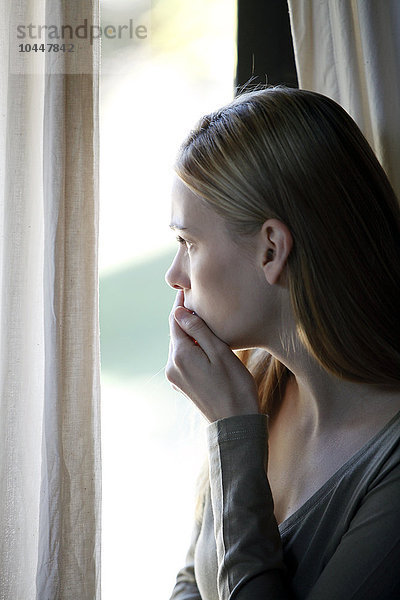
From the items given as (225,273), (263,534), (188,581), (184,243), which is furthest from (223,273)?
(188,581)

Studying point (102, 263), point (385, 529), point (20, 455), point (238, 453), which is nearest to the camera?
point (385, 529)

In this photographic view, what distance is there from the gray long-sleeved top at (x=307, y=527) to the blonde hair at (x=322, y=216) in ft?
0.45

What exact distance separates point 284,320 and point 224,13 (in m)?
0.77

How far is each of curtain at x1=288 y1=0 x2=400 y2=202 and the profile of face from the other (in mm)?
433

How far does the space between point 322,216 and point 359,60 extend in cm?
52

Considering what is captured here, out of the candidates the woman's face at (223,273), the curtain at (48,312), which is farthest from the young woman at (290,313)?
the curtain at (48,312)

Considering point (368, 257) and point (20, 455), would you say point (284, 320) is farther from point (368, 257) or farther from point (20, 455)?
point (20, 455)

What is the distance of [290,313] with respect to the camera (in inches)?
41.4

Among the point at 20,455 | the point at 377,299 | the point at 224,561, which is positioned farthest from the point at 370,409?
the point at 20,455

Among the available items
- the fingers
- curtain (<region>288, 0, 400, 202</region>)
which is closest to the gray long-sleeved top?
the fingers

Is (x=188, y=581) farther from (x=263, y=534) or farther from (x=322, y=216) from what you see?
(x=322, y=216)

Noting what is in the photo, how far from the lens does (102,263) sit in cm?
140

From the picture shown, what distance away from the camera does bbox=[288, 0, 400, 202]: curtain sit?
52.4 inches

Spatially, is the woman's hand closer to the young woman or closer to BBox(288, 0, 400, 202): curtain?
the young woman
